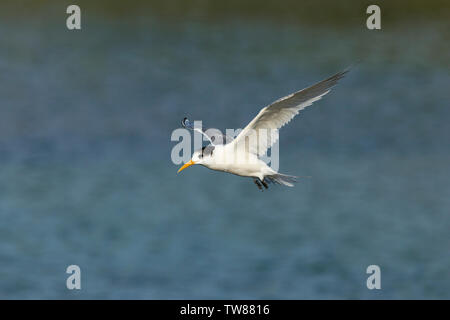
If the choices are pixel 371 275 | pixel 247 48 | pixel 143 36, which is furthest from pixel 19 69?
Result: pixel 371 275

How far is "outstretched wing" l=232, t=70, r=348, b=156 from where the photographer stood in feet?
25.1

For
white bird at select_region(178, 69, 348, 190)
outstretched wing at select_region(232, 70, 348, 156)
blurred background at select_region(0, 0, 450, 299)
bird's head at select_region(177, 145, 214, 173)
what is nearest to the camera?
outstretched wing at select_region(232, 70, 348, 156)

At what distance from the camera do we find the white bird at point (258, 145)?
7746mm

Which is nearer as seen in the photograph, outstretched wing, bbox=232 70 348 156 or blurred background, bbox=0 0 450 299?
outstretched wing, bbox=232 70 348 156

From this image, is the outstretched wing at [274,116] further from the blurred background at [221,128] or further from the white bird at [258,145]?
the blurred background at [221,128]

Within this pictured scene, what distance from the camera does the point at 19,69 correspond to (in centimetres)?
1936

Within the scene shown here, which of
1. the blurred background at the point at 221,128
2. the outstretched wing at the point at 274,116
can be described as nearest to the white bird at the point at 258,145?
the outstretched wing at the point at 274,116

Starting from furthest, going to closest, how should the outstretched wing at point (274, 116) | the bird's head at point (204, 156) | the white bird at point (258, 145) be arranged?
the bird's head at point (204, 156) → the white bird at point (258, 145) → the outstretched wing at point (274, 116)

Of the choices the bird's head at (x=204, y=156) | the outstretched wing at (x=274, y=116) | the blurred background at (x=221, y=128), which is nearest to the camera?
the outstretched wing at (x=274, y=116)

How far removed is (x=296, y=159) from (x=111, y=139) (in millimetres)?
3687

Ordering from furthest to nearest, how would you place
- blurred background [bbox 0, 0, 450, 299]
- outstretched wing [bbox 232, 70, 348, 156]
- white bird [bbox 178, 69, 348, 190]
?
blurred background [bbox 0, 0, 450, 299] < white bird [bbox 178, 69, 348, 190] < outstretched wing [bbox 232, 70, 348, 156]

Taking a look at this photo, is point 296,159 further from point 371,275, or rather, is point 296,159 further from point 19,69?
point 19,69

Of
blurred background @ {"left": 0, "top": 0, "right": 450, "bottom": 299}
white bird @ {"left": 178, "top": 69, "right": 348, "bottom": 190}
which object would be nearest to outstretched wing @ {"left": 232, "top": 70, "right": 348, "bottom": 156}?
white bird @ {"left": 178, "top": 69, "right": 348, "bottom": 190}

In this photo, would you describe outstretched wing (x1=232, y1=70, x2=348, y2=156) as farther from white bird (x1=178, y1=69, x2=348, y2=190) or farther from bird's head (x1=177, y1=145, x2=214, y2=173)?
bird's head (x1=177, y1=145, x2=214, y2=173)
